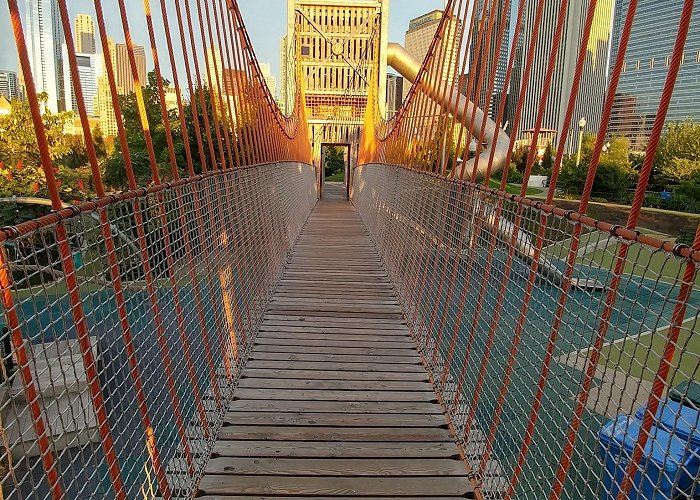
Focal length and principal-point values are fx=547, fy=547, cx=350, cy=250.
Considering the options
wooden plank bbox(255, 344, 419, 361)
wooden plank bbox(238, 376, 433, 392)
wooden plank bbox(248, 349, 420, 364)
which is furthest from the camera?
wooden plank bbox(255, 344, 419, 361)

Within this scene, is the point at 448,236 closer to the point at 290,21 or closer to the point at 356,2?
the point at 290,21

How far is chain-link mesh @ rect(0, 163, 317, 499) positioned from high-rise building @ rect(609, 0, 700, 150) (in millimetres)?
11366

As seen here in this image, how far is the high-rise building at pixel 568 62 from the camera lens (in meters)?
6.43

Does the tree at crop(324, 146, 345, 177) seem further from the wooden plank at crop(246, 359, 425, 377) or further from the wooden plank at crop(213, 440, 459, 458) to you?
the wooden plank at crop(213, 440, 459, 458)

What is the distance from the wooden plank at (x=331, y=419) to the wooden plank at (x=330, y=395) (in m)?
0.12

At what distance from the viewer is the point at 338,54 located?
1862 centimetres

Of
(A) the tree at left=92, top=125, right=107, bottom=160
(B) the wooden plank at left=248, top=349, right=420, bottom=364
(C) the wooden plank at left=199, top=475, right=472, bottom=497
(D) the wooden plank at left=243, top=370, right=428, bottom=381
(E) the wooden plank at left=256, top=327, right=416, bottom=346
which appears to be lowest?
(A) the tree at left=92, top=125, right=107, bottom=160

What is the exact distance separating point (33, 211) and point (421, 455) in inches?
362

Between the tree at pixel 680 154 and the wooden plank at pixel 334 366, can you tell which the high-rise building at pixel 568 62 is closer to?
the wooden plank at pixel 334 366

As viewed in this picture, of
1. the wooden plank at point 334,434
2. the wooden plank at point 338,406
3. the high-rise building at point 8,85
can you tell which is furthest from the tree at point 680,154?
the high-rise building at point 8,85

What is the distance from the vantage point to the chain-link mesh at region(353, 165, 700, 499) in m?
1.18

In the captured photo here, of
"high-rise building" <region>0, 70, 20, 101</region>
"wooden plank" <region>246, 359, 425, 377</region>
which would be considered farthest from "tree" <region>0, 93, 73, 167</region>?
"wooden plank" <region>246, 359, 425, 377</region>

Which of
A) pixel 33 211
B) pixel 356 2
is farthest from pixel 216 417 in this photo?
pixel 356 2

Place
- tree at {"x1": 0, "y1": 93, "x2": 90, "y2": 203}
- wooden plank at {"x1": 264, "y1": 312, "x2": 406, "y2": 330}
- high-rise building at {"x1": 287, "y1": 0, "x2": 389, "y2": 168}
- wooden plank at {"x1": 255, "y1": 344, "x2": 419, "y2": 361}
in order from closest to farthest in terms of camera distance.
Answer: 1. wooden plank at {"x1": 255, "y1": 344, "x2": 419, "y2": 361}
2. wooden plank at {"x1": 264, "y1": 312, "x2": 406, "y2": 330}
3. tree at {"x1": 0, "y1": 93, "x2": 90, "y2": 203}
4. high-rise building at {"x1": 287, "y1": 0, "x2": 389, "y2": 168}
